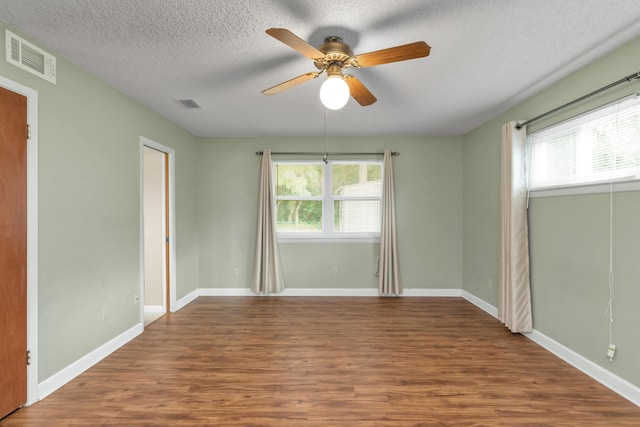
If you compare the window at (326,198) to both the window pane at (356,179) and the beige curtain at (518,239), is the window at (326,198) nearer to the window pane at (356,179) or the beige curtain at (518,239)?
the window pane at (356,179)

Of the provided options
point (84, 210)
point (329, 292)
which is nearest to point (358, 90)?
point (84, 210)

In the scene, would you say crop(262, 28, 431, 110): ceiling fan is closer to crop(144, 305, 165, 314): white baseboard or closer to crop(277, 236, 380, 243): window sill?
crop(277, 236, 380, 243): window sill

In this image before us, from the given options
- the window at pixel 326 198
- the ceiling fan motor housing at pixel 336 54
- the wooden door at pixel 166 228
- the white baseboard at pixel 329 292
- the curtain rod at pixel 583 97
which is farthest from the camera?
the window at pixel 326 198

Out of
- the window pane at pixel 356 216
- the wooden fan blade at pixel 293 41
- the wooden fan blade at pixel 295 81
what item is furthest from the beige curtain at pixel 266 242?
the wooden fan blade at pixel 293 41

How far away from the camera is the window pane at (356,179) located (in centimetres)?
501

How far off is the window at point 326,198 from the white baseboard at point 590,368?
2504mm

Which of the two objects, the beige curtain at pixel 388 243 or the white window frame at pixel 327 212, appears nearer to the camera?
the beige curtain at pixel 388 243

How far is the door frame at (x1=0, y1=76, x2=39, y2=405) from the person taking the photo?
2.11 metres

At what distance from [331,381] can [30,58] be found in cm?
309

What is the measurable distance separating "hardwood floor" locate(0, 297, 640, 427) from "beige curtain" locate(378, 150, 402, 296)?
1080 mm

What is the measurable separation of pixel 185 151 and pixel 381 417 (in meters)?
4.05

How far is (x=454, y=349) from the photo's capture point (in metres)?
3.00

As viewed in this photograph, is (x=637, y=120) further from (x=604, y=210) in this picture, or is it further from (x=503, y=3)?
(x=503, y=3)

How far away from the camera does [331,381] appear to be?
7.97ft
